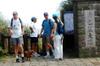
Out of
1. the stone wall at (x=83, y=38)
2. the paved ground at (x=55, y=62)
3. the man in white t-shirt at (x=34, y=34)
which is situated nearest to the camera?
the paved ground at (x=55, y=62)

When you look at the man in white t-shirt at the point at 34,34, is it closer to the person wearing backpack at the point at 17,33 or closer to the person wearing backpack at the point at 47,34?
the person wearing backpack at the point at 47,34

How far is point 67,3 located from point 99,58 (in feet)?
12.7

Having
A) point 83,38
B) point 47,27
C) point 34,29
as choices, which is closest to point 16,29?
point 34,29

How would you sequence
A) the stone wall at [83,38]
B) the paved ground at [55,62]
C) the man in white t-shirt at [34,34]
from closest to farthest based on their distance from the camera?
the paved ground at [55,62] < the stone wall at [83,38] < the man in white t-shirt at [34,34]

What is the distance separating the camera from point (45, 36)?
16922 mm

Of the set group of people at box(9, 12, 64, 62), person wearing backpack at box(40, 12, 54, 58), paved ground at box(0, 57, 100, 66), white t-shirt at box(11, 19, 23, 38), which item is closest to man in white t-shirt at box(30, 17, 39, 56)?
group of people at box(9, 12, 64, 62)

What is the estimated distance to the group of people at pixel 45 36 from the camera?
52.5 ft

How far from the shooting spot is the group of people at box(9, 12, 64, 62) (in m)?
16.0

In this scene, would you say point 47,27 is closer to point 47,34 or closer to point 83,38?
point 47,34

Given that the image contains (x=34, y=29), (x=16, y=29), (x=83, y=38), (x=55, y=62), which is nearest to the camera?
(x=55, y=62)

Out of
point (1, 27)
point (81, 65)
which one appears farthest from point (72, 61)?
point (1, 27)

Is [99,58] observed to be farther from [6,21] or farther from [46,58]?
[6,21]

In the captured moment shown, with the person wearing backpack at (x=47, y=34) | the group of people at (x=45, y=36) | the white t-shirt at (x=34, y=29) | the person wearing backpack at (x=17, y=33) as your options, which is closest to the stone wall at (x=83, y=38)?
the group of people at (x=45, y=36)

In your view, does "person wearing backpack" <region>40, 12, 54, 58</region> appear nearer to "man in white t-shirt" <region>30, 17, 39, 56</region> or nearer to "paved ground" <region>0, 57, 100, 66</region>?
"man in white t-shirt" <region>30, 17, 39, 56</region>
